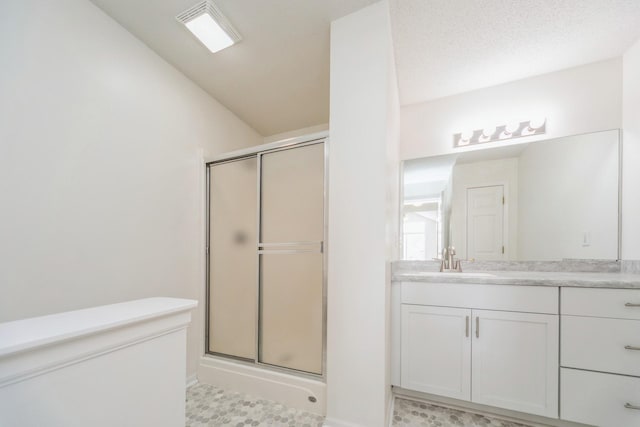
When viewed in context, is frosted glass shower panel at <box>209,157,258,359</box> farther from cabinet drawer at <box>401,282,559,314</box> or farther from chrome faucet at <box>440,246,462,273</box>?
chrome faucet at <box>440,246,462,273</box>

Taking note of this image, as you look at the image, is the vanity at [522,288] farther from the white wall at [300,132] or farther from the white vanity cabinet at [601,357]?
the white wall at [300,132]

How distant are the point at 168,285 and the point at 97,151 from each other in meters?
1.00

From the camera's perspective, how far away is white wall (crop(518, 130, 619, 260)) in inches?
68.4

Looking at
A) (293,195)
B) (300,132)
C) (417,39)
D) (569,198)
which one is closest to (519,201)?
(569,198)

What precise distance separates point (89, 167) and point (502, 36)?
2.67 metres

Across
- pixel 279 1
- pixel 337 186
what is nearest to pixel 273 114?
pixel 279 1

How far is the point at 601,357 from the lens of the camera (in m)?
1.30

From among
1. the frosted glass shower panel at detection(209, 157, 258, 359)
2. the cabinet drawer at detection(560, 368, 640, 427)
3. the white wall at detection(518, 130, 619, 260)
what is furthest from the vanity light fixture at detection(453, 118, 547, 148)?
the frosted glass shower panel at detection(209, 157, 258, 359)

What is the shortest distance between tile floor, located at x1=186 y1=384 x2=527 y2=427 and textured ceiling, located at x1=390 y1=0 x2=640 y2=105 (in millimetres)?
2422

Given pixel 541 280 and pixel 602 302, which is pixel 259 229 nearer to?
pixel 541 280

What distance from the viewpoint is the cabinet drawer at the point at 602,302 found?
1278 mm

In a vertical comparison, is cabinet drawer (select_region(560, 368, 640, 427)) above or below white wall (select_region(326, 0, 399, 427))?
below

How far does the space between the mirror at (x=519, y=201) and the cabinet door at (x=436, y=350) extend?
0.63 metres

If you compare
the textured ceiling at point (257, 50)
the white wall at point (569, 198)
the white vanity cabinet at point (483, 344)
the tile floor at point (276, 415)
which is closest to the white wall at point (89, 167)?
the textured ceiling at point (257, 50)
